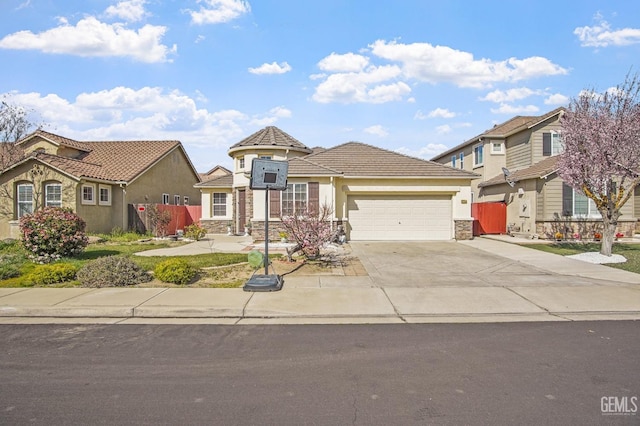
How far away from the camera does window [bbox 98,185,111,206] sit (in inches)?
Result: 877

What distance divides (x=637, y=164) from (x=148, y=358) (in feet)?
50.4

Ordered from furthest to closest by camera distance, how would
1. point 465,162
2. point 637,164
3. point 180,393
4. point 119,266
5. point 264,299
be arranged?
point 465,162
point 637,164
point 119,266
point 264,299
point 180,393

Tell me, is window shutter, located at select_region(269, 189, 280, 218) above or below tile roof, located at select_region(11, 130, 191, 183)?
below

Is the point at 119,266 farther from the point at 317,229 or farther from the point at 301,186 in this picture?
the point at 301,186

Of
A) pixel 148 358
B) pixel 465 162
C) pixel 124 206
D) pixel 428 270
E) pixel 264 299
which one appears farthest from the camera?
pixel 465 162

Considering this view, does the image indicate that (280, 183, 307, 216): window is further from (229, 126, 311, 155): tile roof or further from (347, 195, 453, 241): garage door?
(229, 126, 311, 155): tile roof

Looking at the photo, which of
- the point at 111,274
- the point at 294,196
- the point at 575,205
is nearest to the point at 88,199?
the point at 294,196

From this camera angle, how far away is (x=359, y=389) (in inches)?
174

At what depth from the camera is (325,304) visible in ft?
26.1

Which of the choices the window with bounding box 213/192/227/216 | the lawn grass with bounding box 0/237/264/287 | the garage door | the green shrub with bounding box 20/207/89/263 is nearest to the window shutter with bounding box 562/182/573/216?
the garage door

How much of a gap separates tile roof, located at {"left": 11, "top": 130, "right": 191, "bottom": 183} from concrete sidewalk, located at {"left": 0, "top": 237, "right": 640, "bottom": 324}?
14.5m

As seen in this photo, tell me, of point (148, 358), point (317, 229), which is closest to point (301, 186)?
point (317, 229)

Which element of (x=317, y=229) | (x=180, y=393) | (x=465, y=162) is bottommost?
(x=180, y=393)

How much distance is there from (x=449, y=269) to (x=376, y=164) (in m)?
9.27
